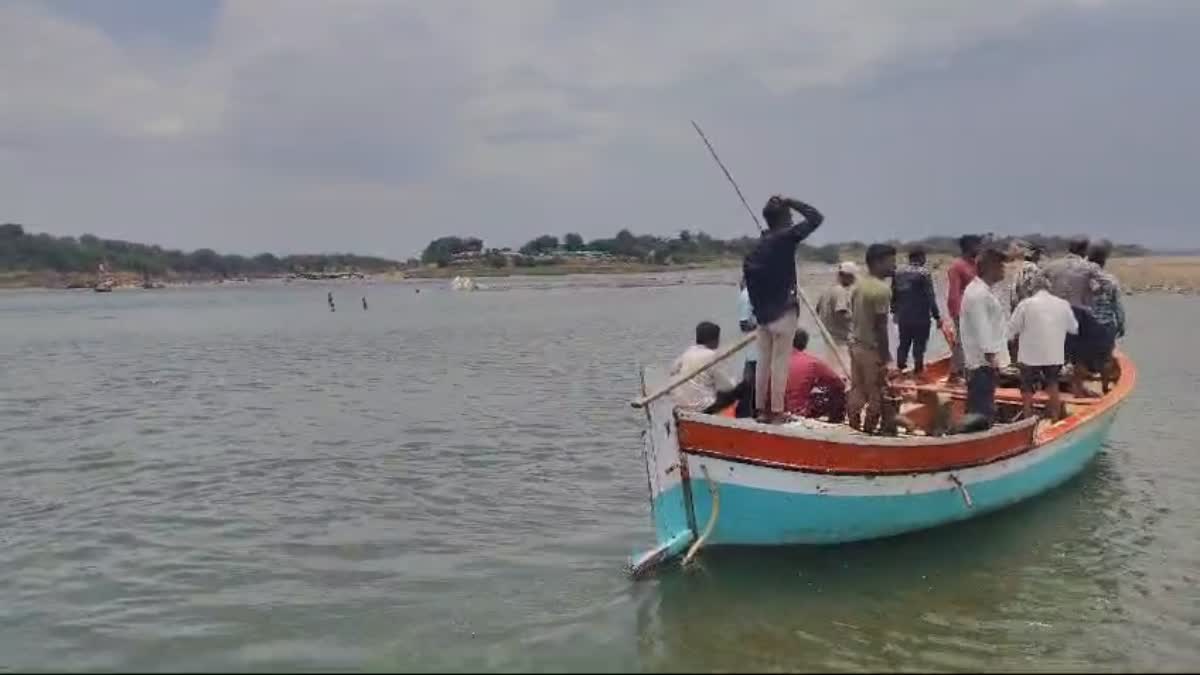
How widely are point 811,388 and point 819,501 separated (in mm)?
1658

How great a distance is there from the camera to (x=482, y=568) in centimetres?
990

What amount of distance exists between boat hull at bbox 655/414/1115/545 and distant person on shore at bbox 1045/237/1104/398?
3.47 m

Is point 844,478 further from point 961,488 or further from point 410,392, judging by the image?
point 410,392

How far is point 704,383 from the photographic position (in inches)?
391

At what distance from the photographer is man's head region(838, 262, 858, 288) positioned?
39.1 ft

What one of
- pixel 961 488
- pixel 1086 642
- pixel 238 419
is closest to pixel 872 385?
pixel 961 488

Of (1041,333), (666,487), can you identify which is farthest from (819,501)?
(1041,333)

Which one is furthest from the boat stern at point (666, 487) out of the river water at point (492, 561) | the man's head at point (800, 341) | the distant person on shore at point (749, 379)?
the man's head at point (800, 341)

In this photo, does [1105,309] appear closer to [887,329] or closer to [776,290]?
[887,329]

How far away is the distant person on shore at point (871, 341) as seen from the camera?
11.0 m

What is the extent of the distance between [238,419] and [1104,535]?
49.3 ft

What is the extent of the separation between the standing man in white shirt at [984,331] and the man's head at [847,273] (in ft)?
5.45

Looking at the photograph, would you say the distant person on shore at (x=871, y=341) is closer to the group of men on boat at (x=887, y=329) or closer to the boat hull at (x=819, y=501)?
the group of men on boat at (x=887, y=329)

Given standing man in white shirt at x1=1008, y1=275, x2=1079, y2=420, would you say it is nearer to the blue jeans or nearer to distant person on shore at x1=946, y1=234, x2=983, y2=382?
distant person on shore at x1=946, y1=234, x2=983, y2=382
